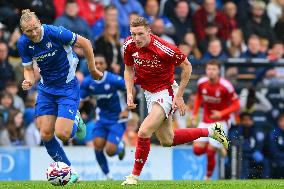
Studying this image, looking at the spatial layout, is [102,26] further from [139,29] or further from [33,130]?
[139,29]

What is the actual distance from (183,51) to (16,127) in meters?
4.30

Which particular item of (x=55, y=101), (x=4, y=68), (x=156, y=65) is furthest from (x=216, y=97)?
(x=55, y=101)

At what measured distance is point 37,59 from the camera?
44.6 feet

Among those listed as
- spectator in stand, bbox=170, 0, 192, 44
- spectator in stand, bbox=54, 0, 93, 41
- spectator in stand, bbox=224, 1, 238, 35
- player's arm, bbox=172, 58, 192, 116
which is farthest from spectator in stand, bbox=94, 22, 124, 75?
player's arm, bbox=172, 58, 192, 116

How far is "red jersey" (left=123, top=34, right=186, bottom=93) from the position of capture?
524 inches

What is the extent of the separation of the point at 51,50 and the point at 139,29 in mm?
1399

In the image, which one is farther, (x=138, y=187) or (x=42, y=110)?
(x=42, y=110)

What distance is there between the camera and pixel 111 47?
20.3 metres

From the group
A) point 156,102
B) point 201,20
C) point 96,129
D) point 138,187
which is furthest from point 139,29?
point 201,20

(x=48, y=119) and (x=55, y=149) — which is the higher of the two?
(x=48, y=119)

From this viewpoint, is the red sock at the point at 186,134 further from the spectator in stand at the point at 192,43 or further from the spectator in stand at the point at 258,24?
the spectator in stand at the point at 258,24

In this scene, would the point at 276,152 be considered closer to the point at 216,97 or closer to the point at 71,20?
the point at 216,97

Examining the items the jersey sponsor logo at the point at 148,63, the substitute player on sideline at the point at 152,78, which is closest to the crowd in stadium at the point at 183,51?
the substitute player on sideline at the point at 152,78

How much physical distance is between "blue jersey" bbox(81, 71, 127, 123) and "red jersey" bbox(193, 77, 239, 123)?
1.53m
